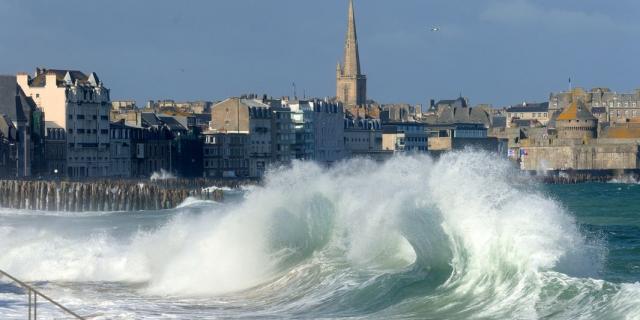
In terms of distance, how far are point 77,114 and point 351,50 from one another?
A: 91.4 m

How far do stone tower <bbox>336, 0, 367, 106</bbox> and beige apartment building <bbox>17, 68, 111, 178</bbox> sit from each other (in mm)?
83663

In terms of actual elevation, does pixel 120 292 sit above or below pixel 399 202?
below

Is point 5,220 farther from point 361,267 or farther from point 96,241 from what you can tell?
point 361,267

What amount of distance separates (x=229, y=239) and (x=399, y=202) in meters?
5.25

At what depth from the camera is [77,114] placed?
10031cm

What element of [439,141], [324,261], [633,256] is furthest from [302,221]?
[439,141]

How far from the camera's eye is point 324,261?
113 feet

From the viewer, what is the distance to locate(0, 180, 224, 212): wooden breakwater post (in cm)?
7275

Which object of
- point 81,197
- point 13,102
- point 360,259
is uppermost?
point 13,102

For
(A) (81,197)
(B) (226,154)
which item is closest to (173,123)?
(B) (226,154)

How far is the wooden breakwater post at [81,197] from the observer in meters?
72.8

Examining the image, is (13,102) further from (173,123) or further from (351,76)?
(351,76)

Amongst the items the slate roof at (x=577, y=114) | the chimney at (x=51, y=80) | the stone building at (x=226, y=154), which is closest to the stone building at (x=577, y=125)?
the slate roof at (x=577, y=114)

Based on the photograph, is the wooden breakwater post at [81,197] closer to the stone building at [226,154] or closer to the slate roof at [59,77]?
the slate roof at [59,77]
